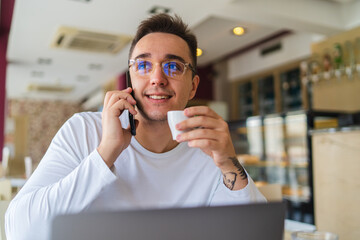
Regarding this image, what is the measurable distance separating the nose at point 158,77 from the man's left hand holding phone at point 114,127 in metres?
0.10

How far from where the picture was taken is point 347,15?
5.10m

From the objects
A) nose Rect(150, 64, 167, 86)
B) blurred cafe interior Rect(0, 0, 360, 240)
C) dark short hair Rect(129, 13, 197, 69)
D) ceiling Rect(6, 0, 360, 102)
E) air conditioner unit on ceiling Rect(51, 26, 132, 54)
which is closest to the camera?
nose Rect(150, 64, 167, 86)

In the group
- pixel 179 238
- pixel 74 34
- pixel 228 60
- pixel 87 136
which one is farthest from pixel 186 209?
pixel 228 60

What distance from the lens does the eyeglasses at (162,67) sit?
1152 mm

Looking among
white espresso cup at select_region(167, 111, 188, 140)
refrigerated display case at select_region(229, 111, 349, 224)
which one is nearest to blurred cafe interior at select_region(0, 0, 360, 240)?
refrigerated display case at select_region(229, 111, 349, 224)

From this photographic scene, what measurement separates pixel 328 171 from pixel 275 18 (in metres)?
2.49

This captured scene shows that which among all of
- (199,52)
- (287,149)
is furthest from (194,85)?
(287,149)

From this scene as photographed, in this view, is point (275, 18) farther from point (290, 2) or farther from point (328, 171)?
point (328, 171)

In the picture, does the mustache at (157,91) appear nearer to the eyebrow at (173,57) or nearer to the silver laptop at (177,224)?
the eyebrow at (173,57)

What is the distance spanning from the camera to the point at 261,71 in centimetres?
729

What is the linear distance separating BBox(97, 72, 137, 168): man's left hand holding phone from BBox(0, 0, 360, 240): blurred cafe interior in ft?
1.22

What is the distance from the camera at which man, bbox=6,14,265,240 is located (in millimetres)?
912

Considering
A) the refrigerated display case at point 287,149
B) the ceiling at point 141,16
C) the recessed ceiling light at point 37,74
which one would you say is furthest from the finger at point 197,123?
the recessed ceiling light at point 37,74

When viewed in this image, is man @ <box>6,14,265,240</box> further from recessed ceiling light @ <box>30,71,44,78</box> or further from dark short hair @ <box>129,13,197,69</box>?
recessed ceiling light @ <box>30,71,44,78</box>
